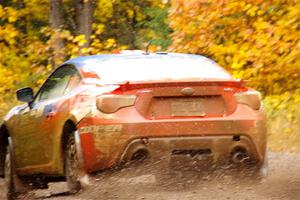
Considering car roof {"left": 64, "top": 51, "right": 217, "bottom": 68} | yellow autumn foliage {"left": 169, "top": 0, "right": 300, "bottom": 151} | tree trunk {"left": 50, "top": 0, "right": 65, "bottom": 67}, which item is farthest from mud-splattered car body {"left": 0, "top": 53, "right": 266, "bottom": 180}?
tree trunk {"left": 50, "top": 0, "right": 65, "bottom": 67}

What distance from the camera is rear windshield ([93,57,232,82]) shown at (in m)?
8.01

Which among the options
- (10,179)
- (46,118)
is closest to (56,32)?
(10,179)

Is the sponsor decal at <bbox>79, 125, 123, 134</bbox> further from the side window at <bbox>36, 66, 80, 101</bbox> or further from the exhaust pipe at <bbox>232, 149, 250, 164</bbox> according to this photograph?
the exhaust pipe at <bbox>232, 149, 250, 164</bbox>

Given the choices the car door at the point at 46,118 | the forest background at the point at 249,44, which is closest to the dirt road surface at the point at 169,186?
the car door at the point at 46,118

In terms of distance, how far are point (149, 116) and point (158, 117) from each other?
80 mm

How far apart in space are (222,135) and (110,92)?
108 cm

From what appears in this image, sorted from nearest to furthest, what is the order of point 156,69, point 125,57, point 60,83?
point 156,69, point 125,57, point 60,83

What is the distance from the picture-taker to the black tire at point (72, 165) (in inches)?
310

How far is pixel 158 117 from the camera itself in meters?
7.63

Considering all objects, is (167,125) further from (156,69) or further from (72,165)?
(72,165)

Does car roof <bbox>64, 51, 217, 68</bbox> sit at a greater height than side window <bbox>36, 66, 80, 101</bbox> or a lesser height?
greater

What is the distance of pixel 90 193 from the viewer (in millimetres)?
7633

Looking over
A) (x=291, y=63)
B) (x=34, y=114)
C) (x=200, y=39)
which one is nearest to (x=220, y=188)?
(x=34, y=114)

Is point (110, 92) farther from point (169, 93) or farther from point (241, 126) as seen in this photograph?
Result: point (241, 126)
